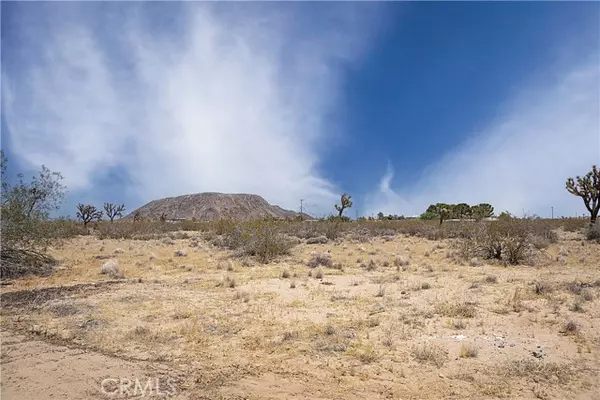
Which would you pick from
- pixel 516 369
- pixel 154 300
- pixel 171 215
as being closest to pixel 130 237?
pixel 154 300

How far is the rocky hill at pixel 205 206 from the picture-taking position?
4321 inches

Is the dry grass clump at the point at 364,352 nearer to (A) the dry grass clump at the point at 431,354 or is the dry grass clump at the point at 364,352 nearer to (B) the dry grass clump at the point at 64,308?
(A) the dry grass clump at the point at 431,354

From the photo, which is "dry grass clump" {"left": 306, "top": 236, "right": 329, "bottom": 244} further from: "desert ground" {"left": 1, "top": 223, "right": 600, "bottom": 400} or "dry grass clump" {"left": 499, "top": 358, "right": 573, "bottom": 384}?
"dry grass clump" {"left": 499, "top": 358, "right": 573, "bottom": 384}

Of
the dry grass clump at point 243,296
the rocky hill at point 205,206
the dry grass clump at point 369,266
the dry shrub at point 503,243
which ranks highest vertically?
the rocky hill at point 205,206

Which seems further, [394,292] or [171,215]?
[171,215]

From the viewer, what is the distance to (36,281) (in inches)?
458

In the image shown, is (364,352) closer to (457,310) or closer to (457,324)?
(457,324)

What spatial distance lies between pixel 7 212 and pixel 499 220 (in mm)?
18433

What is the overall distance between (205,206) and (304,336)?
361ft

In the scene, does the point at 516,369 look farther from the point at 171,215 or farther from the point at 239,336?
the point at 171,215

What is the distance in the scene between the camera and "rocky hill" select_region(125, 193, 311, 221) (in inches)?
4321

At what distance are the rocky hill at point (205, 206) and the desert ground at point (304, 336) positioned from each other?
96213mm

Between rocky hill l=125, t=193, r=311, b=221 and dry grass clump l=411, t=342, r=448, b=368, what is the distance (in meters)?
101

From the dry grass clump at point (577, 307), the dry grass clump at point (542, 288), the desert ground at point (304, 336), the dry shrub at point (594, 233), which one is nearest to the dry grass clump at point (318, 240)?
the desert ground at point (304, 336)
